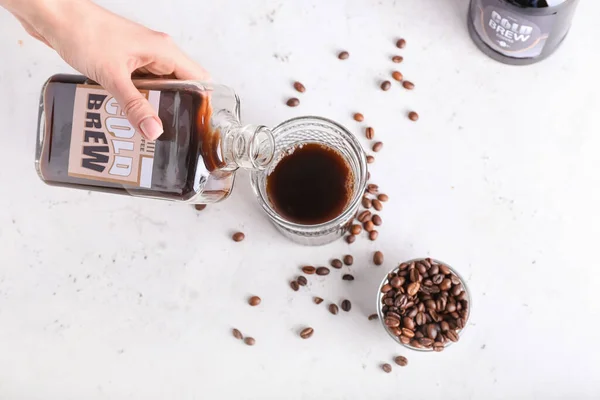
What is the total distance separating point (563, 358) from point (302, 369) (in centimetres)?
49

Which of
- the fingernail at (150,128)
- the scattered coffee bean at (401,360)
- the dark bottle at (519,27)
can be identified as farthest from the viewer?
the scattered coffee bean at (401,360)

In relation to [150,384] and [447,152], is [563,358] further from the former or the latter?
[150,384]

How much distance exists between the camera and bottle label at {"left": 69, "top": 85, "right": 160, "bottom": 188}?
0.87 m

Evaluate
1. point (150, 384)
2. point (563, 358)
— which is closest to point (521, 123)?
point (563, 358)

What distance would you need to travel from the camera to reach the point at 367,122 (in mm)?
1153

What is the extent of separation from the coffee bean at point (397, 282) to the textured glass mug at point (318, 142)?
13 centimetres

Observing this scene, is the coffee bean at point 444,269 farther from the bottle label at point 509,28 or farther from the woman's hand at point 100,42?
the woman's hand at point 100,42

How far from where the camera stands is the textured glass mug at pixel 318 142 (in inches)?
37.8

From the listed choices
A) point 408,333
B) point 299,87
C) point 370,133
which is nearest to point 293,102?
point 299,87

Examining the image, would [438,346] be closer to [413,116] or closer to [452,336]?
[452,336]

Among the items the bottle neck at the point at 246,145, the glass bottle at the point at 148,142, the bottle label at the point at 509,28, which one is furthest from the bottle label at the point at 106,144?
the bottle label at the point at 509,28

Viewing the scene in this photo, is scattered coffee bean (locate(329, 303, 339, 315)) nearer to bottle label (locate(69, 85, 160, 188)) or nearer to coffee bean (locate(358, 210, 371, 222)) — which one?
coffee bean (locate(358, 210, 371, 222))

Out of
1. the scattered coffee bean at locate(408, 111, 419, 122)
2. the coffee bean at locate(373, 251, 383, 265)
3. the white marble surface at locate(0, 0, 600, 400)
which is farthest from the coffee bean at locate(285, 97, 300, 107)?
the coffee bean at locate(373, 251, 383, 265)

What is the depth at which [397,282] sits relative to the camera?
3.46 ft
